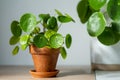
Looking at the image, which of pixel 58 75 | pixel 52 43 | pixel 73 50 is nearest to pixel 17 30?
pixel 52 43

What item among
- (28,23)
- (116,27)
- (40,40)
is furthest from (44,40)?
(116,27)

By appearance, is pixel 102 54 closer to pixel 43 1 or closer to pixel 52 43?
pixel 52 43

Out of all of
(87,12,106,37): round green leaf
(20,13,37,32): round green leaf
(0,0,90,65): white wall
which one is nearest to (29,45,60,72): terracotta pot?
(20,13,37,32): round green leaf

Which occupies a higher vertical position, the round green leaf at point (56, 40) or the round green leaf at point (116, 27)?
the round green leaf at point (116, 27)

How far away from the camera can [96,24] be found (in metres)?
1.31

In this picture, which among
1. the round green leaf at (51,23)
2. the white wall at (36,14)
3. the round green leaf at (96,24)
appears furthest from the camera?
the white wall at (36,14)

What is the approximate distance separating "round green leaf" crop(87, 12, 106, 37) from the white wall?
605mm

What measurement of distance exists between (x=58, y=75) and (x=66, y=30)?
1.81 feet

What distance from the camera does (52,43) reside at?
1354 mm

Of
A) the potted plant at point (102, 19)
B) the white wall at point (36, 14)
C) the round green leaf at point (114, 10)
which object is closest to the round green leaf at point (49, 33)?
the potted plant at point (102, 19)

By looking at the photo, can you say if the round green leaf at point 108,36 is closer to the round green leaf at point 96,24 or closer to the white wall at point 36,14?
the round green leaf at point 96,24

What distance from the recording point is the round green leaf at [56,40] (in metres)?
1.33

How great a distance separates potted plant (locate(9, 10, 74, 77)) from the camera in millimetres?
1364

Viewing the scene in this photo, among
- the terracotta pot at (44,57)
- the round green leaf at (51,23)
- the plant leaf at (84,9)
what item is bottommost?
the terracotta pot at (44,57)
